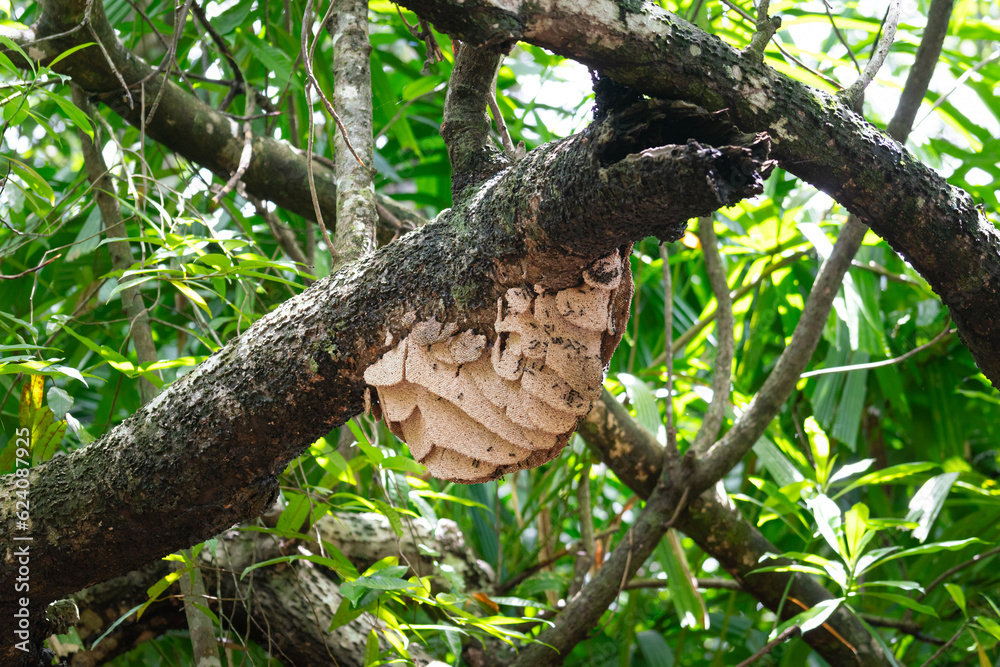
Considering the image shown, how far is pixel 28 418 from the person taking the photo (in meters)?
0.87

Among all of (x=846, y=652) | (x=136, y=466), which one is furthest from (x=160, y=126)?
(x=846, y=652)

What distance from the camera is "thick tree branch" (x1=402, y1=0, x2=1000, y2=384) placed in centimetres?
48

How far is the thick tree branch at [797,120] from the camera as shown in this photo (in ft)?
1.57

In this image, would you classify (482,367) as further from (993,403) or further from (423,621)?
(993,403)

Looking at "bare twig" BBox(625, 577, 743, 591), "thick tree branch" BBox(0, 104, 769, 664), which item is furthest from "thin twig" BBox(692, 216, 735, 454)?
"thick tree branch" BBox(0, 104, 769, 664)

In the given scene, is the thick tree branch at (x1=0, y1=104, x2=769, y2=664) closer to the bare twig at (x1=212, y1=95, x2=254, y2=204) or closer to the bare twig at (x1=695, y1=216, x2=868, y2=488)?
the bare twig at (x1=212, y1=95, x2=254, y2=204)

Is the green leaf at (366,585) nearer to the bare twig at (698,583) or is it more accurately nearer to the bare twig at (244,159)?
the bare twig at (244,159)

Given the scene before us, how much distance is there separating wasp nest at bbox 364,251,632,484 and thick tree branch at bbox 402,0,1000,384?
14cm

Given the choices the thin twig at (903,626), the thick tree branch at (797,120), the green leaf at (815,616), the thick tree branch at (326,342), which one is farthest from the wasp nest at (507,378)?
the thin twig at (903,626)

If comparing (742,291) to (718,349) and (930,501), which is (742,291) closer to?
(718,349)

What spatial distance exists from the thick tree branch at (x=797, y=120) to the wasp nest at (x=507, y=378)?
14 cm

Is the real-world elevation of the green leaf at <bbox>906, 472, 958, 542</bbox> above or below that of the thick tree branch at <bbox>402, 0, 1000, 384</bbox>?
below

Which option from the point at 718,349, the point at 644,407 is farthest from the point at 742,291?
the point at 644,407

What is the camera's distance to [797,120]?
540mm
